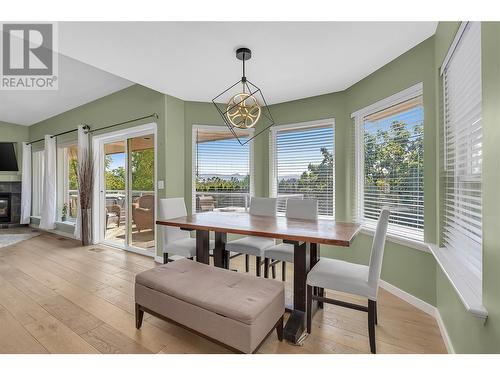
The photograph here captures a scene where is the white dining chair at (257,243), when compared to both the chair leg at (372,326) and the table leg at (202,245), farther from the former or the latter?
the chair leg at (372,326)

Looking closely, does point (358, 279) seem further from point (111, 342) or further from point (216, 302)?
point (111, 342)

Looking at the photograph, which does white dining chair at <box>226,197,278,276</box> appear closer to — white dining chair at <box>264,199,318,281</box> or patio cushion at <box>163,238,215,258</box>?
white dining chair at <box>264,199,318,281</box>

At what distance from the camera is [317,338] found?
6.19 feet

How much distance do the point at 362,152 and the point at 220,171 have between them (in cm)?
219

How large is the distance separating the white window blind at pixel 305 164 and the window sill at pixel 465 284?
6.28 ft

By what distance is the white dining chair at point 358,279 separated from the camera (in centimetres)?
175

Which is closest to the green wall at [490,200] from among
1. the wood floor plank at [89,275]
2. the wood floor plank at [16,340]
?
the wood floor plank at [16,340]

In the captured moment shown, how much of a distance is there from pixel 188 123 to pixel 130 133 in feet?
3.52

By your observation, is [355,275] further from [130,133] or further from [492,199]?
[130,133]

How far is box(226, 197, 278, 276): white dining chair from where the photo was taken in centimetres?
278

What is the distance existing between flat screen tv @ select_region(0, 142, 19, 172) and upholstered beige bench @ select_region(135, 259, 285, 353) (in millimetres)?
6679

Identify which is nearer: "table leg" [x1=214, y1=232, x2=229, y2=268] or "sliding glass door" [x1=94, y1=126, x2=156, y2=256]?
"table leg" [x1=214, y1=232, x2=229, y2=268]

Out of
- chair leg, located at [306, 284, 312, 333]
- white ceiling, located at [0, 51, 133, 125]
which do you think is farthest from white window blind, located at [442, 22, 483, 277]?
white ceiling, located at [0, 51, 133, 125]
